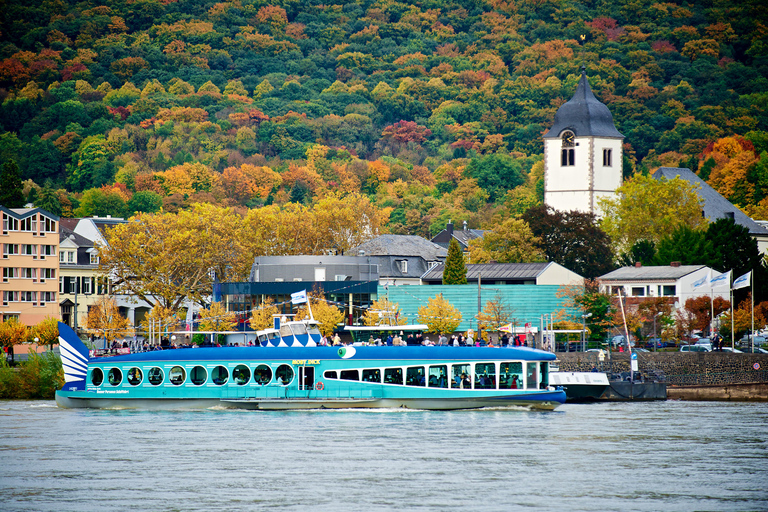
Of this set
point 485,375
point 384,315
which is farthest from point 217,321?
point 485,375

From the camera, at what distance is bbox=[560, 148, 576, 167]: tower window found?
141750 millimetres

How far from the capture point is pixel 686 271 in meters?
97.4

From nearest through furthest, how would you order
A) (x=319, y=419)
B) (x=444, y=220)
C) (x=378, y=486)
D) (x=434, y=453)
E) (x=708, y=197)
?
(x=378, y=486) → (x=434, y=453) → (x=319, y=419) → (x=708, y=197) → (x=444, y=220)

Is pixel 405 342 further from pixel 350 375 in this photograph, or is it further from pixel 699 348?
→ pixel 699 348

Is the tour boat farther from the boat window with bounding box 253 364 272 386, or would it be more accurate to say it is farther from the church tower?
the church tower

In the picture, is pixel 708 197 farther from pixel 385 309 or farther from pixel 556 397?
pixel 556 397

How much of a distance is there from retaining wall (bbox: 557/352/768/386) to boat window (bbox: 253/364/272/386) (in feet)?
81.1

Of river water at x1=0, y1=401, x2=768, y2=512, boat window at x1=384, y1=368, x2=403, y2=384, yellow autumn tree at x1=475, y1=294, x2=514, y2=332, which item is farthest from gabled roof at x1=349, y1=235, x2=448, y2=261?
river water at x1=0, y1=401, x2=768, y2=512

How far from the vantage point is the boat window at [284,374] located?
189 feet

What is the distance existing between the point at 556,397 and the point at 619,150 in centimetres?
8951

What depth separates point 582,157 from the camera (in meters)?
141

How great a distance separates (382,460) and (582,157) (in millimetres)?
104109

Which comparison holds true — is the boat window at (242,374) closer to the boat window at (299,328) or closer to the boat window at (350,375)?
the boat window at (299,328)

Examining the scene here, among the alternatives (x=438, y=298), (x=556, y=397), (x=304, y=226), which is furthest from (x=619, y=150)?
(x=556, y=397)
